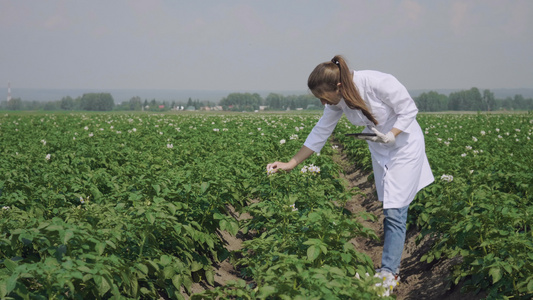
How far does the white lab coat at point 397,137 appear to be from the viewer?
417 centimetres

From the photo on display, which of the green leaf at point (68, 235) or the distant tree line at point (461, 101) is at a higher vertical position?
the distant tree line at point (461, 101)

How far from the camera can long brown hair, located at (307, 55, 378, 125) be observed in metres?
4.04

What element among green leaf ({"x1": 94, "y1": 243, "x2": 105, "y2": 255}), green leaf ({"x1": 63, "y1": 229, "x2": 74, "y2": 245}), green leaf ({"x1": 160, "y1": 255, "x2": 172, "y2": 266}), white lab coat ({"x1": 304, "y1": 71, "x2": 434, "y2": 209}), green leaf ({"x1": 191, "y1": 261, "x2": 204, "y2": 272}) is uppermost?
white lab coat ({"x1": 304, "y1": 71, "x2": 434, "y2": 209})

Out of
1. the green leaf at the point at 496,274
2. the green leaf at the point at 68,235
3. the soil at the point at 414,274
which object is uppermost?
the green leaf at the point at 68,235

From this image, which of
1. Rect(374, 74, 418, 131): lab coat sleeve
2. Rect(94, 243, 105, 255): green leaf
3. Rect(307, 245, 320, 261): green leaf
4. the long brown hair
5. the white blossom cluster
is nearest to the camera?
Rect(94, 243, 105, 255): green leaf

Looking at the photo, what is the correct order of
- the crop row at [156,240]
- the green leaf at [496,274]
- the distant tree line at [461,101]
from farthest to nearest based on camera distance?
1. the distant tree line at [461,101]
2. the green leaf at [496,274]
3. the crop row at [156,240]

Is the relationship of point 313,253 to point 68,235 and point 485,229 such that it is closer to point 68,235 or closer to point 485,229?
point 68,235

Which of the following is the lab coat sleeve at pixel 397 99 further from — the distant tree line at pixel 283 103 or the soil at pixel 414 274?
the distant tree line at pixel 283 103

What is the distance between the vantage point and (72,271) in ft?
8.60

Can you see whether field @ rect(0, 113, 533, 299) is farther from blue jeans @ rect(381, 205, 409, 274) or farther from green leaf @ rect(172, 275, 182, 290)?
blue jeans @ rect(381, 205, 409, 274)

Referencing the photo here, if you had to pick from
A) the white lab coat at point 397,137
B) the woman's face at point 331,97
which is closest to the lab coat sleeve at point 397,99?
the white lab coat at point 397,137

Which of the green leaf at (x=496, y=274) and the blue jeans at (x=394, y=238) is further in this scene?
the blue jeans at (x=394, y=238)

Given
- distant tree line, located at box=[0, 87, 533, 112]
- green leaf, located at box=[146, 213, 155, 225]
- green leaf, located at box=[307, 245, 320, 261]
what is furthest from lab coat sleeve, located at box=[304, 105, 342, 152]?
distant tree line, located at box=[0, 87, 533, 112]

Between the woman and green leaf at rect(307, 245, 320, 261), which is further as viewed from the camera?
the woman
